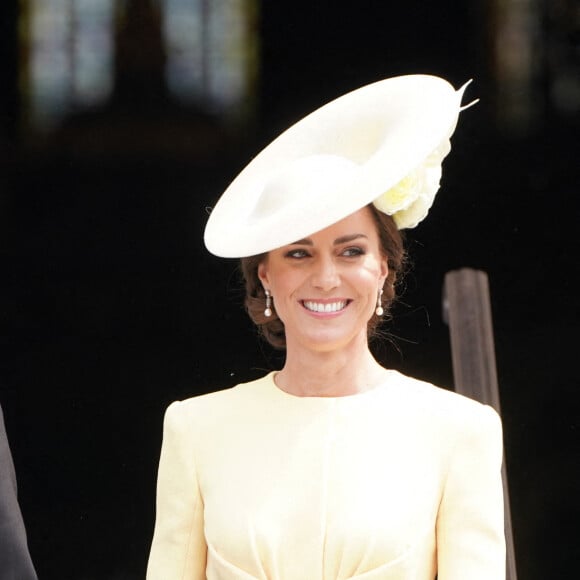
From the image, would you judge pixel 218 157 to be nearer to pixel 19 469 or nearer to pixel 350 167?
pixel 19 469

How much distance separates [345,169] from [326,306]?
274mm

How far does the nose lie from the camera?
3.49 meters

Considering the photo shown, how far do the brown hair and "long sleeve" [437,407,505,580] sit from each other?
349 mm

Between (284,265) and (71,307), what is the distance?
184cm

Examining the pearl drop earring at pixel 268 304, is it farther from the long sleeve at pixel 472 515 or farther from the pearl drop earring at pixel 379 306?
the long sleeve at pixel 472 515

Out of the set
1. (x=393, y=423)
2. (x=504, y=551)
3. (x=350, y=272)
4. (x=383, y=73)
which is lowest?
(x=504, y=551)

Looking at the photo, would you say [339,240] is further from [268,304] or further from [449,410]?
[449,410]

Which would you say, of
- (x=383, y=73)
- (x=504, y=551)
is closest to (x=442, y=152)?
(x=504, y=551)

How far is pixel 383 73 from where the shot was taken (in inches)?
203

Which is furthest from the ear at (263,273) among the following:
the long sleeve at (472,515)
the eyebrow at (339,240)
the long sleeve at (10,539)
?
the long sleeve at (10,539)

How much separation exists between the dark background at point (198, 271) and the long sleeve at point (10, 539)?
188 cm

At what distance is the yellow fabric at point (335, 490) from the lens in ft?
11.3

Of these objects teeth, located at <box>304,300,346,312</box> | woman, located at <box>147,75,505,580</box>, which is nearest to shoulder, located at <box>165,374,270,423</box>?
woman, located at <box>147,75,505,580</box>

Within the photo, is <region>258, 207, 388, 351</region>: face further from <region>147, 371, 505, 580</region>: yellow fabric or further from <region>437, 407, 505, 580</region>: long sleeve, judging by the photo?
<region>437, 407, 505, 580</region>: long sleeve
